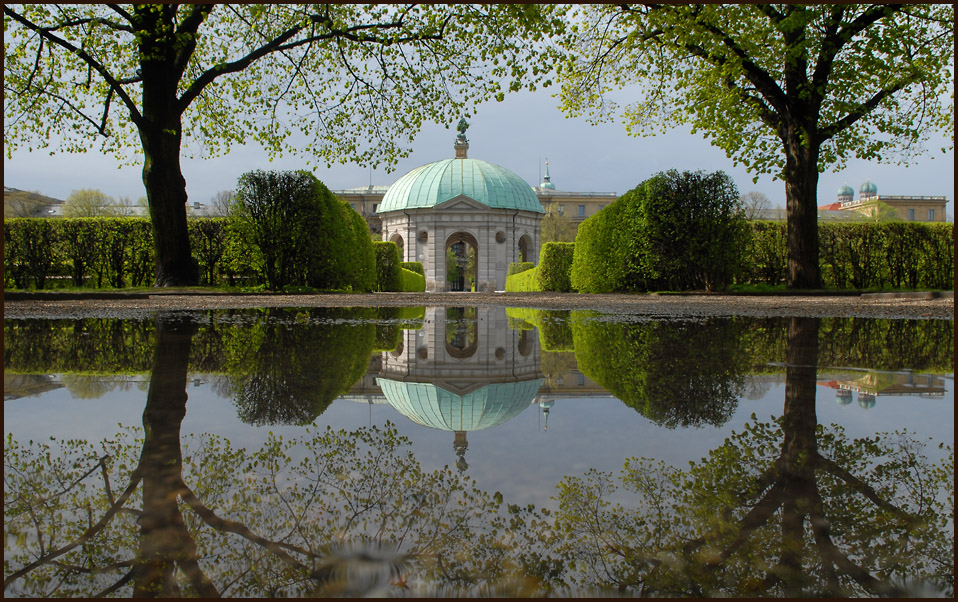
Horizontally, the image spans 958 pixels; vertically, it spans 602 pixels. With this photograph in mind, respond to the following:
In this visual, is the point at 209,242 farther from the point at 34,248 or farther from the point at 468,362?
the point at 468,362

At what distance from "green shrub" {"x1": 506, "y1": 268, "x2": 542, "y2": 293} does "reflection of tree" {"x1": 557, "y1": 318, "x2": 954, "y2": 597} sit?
22607 millimetres

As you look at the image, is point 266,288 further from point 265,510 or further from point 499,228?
point 499,228

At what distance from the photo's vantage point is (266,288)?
44.8 feet

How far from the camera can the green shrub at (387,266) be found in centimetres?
2292

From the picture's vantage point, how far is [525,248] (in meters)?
48.3

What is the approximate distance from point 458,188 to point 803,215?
36079 millimetres

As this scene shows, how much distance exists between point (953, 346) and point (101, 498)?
11.6 ft

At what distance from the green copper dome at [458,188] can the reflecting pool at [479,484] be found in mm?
44013

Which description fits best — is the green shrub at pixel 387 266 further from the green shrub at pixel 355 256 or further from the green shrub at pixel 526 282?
the green shrub at pixel 526 282

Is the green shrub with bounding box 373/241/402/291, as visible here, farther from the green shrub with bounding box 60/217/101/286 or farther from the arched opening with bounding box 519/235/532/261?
the arched opening with bounding box 519/235/532/261

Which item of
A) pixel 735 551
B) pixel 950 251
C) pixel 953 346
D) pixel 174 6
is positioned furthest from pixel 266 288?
pixel 950 251

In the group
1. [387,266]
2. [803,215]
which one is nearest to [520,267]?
[387,266]

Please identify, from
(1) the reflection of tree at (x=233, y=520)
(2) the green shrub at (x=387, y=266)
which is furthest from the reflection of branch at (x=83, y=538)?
(2) the green shrub at (x=387, y=266)

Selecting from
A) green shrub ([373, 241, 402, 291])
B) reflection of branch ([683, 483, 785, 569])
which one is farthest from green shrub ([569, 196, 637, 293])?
reflection of branch ([683, 483, 785, 569])
